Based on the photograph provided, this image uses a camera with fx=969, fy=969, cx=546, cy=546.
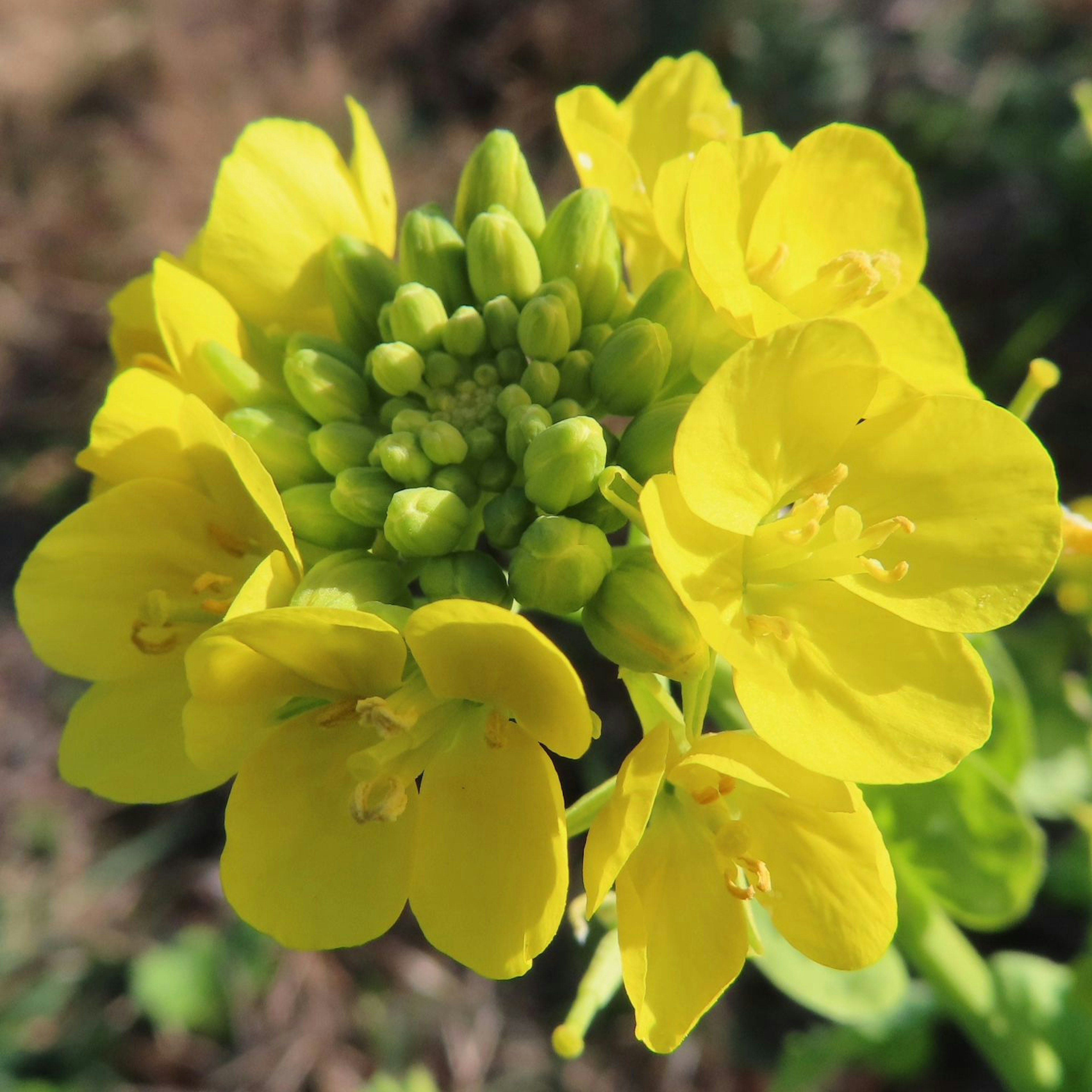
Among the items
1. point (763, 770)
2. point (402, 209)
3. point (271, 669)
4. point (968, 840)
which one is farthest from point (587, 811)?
point (402, 209)

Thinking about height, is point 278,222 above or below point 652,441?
above

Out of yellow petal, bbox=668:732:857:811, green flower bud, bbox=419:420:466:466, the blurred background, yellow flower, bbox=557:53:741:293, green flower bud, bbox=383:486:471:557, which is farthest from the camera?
the blurred background

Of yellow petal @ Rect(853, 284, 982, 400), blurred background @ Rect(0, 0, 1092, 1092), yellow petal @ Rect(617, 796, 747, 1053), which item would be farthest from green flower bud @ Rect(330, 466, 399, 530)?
blurred background @ Rect(0, 0, 1092, 1092)

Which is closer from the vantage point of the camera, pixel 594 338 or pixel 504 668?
pixel 504 668

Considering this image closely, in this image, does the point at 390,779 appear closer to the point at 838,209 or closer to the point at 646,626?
the point at 646,626

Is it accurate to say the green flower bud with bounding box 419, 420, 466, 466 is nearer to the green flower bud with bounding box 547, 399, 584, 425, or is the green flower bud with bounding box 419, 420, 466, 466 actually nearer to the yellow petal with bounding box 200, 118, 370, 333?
the green flower bud with bounding box 547, 399, 584, 425

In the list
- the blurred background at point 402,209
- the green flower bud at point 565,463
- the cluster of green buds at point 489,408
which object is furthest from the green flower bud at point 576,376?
the blurred background at point 402,209
